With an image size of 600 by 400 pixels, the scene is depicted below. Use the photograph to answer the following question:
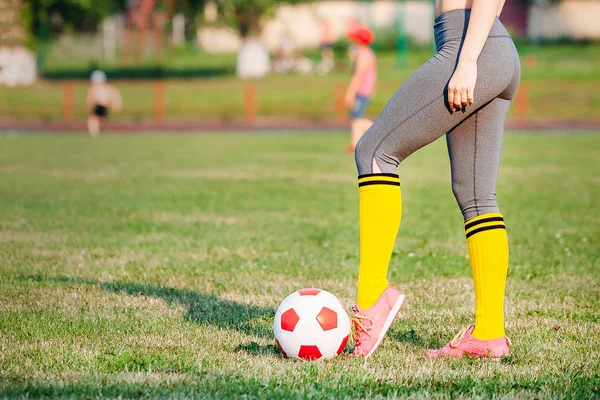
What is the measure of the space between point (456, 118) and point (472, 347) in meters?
1.08

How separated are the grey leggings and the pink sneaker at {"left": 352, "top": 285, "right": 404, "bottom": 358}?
22.0 inches

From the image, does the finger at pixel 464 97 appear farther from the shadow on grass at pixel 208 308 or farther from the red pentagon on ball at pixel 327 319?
the shadow on grass at pixel 208 308

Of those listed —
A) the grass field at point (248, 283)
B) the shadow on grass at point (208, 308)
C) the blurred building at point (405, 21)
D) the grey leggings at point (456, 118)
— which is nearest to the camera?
the grass field at point (248, 283)

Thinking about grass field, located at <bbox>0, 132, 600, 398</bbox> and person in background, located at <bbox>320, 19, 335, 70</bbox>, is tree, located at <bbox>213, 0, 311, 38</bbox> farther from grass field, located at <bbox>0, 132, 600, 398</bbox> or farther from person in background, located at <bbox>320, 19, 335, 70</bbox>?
grass field, located at <bbox>0, 132, 600, 398</bbox>

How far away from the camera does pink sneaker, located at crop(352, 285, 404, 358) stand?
154 inches

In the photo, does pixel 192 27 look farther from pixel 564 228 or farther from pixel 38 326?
pixel 38 326

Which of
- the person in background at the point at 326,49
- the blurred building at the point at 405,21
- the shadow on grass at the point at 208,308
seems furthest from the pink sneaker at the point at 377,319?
the blurred building at the point at 405,21

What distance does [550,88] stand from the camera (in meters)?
33.4

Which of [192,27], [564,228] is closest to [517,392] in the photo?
[564,228]

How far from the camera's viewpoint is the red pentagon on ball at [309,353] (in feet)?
13.0

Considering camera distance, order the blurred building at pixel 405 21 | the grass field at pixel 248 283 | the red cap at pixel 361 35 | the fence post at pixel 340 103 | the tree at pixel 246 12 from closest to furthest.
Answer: the grass field at pixel 248 283 < the red cap at pixel 361 35 < the fence post at pixel 340 103 < the tree at pixel 246 12 < the blurred building at pixel 405 21

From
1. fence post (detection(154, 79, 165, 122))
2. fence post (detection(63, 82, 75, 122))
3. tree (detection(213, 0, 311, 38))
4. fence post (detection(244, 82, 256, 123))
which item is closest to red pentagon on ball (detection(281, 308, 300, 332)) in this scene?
fence post (detection(244, 82, 256, 123))

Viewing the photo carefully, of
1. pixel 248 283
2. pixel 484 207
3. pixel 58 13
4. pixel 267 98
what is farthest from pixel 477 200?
pixel 58 13

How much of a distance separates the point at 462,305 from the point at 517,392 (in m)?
1.79
